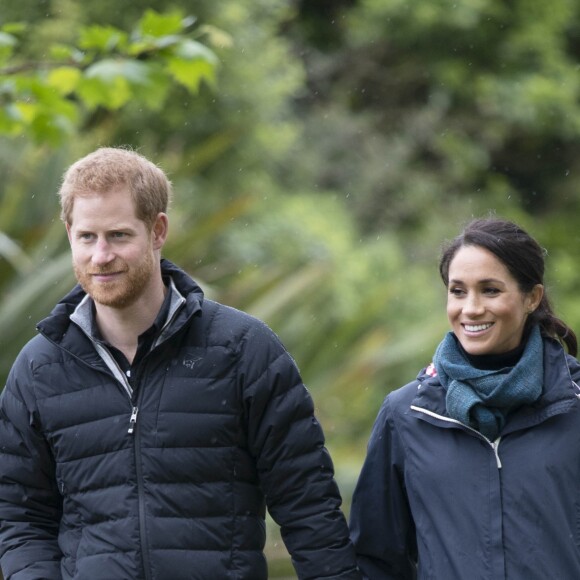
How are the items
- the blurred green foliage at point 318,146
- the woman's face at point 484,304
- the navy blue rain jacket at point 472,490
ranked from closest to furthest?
the navy blue rain jacket at point 472,490 < the woman's face at point 484,304 < the blurred green foliage at point 318,146

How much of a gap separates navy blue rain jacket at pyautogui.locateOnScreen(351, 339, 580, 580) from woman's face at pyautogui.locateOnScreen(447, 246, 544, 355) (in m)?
0.13

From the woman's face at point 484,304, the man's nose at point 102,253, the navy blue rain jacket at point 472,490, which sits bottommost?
the navy blue rain jacket at point 472,490

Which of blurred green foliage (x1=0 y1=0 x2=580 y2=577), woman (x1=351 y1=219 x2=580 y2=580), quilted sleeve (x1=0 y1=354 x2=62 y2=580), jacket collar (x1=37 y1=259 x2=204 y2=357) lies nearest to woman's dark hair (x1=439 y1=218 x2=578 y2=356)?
woman (x1=351 y1=219 x2=580 y2=580)

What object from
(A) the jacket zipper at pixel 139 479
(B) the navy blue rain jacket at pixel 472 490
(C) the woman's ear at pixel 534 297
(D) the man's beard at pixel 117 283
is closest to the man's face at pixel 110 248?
(D) the man's beard at pixel 117 283

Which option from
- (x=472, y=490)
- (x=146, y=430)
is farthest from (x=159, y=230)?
(x=472, y=490)

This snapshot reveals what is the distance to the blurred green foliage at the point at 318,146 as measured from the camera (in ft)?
18.8

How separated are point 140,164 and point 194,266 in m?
4.26

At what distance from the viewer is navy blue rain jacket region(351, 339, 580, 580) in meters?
3.13

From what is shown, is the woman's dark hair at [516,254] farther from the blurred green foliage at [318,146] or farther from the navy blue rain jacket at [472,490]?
the blurred green foliage at [318,146]

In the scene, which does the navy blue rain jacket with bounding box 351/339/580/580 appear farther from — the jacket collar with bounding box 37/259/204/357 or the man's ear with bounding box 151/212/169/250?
the man's ear with bounding box 151/212/169/250

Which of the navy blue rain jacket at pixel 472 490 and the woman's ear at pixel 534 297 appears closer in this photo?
the navy blue rain jacket at pixel 472 490

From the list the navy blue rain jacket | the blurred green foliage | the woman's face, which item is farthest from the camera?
the blurred green foliage

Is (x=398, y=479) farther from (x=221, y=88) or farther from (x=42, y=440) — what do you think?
(x=221, y=88)

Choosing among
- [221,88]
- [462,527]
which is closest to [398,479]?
[462,527]
